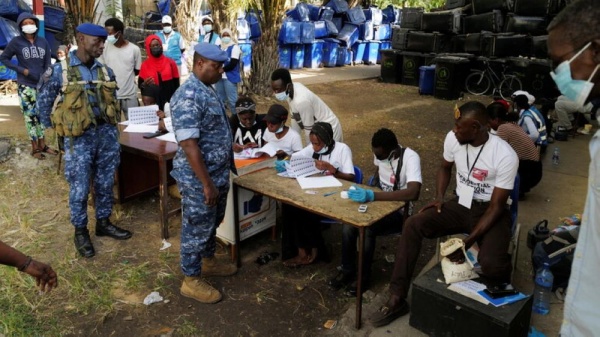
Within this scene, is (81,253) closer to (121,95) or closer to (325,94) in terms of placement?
(121,95)

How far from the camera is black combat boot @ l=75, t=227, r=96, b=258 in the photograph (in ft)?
14.2

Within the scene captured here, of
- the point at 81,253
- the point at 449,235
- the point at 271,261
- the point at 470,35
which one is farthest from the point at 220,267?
the point at 470,35

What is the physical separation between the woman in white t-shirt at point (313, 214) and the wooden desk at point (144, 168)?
123 centimetres

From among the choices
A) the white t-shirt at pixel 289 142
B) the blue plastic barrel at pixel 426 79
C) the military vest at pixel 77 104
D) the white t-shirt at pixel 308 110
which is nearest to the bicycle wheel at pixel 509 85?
the blue plastic barrel at pixel 426 79

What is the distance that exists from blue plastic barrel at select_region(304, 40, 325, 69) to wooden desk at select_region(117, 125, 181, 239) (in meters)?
12.5

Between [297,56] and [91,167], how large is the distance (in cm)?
1316

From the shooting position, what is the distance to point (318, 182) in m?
3.80

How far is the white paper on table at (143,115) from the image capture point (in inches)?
214

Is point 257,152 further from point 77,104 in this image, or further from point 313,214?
point 77,104

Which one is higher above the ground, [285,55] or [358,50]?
[358,50]

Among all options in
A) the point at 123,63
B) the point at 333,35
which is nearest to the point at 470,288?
the point at 123,63

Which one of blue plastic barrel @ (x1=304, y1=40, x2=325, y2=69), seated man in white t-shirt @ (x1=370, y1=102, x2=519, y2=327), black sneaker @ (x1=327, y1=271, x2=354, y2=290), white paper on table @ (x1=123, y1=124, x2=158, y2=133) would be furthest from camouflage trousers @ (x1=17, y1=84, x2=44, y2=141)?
blue plastic barrel @ (x1=304, y1=40, x2=325, y2=69)

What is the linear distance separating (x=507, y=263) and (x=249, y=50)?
10925 mm

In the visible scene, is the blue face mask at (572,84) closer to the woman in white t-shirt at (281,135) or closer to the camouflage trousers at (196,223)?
the camouflage trousers at (196,223)
